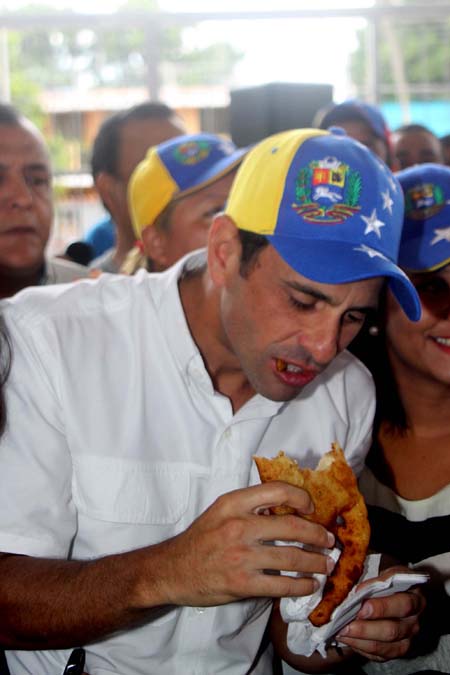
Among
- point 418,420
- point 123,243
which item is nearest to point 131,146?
point 123,243

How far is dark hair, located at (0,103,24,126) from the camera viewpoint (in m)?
2.91

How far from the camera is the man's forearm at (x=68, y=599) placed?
1.46m

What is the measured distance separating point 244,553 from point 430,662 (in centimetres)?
76

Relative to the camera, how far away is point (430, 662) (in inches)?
74.9

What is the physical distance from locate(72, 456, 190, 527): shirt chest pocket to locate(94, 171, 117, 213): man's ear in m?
2.35

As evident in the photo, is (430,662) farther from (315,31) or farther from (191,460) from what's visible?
(315,31)

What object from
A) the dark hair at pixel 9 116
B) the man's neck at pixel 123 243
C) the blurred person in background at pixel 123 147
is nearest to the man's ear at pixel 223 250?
the dark hair at pixel 9 116

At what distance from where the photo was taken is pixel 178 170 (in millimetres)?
2664

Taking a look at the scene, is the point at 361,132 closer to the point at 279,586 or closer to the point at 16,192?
the point at 16,192

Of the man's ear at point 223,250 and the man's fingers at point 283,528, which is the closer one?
the man's fingers at point 283,528

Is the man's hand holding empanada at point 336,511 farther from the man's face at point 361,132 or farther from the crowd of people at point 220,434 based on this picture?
the man's face at point 361,132

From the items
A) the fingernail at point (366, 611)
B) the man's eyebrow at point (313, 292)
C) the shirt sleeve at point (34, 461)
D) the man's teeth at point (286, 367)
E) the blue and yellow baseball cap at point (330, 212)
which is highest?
the blue and yellow baseball cap at point (330, 212)

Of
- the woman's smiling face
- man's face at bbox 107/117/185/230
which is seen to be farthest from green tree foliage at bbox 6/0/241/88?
the woman's smiling face

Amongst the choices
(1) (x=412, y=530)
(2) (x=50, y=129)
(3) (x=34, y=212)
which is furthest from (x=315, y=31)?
(1) (x=412, y=530)
